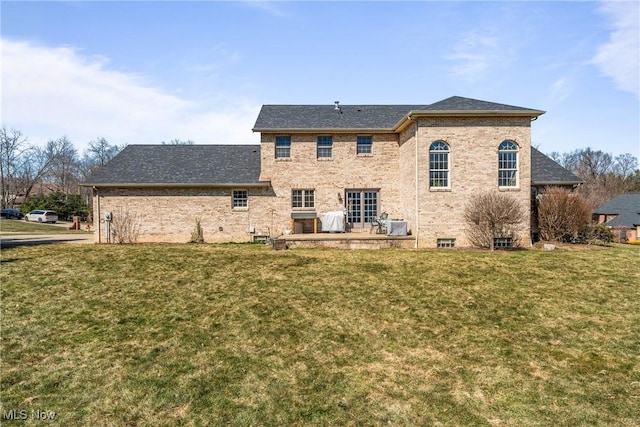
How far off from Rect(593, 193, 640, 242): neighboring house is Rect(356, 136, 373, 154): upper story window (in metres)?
30.3

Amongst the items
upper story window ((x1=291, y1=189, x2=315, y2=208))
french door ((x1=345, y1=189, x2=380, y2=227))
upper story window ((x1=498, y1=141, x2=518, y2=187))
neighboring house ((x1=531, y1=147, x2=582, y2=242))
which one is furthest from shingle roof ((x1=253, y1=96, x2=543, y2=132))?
neighboring house ((x1=531, y1=147, x2=582, y2=242))

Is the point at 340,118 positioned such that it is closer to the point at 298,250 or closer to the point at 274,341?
the point at 298,250

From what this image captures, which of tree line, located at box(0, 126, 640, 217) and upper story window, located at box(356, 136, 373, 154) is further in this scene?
tree line, located at box(0, 126, 640, 217)

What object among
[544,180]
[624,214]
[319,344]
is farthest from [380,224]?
[624,214]

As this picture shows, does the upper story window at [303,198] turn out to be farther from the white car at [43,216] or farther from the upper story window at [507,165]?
the white car at [43,216]

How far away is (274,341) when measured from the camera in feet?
23.0

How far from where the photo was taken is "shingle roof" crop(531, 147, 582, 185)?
18.8 m

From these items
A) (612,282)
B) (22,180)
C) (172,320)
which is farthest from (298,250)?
(22,180)

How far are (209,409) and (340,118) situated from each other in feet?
58.0

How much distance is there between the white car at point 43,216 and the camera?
40.7m

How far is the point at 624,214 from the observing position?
130 ft

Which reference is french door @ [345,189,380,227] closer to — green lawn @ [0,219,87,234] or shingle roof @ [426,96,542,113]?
shingle roof @ [426,96,542,113]

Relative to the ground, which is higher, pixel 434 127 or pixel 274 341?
pixel 434 127

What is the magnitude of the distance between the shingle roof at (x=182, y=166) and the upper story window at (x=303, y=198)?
2121 millimetres
